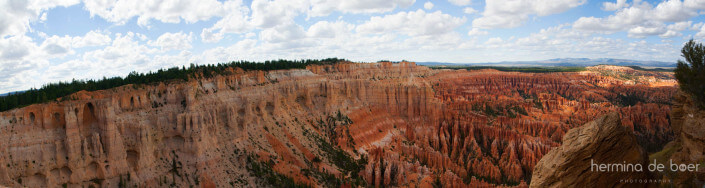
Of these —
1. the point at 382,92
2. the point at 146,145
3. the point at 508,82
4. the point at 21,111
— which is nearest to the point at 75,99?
the point at 21,111

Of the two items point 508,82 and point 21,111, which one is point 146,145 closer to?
point 21,111

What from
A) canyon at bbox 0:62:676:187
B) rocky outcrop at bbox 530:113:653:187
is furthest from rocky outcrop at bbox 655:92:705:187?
rocky outcrop at bbox 530:113:653:187

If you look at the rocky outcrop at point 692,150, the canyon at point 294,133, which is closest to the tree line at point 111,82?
the canyon at point 294,133

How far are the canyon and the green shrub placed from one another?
1920 mm

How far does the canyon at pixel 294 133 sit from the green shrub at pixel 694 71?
1920mm

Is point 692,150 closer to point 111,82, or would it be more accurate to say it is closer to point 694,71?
point 694,71

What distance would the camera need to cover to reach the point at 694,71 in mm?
16531

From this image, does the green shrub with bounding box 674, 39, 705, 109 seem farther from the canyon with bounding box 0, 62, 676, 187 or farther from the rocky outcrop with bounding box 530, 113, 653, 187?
the rocky outcrop with bounding box 530, 113, 653, 187

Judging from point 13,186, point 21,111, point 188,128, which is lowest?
point 13,186

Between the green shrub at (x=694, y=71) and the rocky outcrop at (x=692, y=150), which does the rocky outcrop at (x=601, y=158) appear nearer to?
the rocky outcrop at (x=692, y=150)

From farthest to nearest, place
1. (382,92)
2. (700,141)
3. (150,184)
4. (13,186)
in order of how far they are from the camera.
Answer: (382,92) < (150,184) < (13,186) < (700,141)

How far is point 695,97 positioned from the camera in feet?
55.4

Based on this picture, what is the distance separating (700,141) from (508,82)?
11507cm

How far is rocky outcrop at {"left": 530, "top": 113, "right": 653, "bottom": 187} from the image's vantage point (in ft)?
36.1
